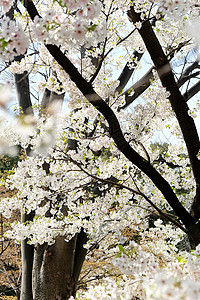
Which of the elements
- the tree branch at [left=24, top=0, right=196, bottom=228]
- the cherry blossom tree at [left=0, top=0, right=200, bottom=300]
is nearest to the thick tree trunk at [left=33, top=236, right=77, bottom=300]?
the cherry blossom tree at [left=0, top=0, right=200, bottom=300]

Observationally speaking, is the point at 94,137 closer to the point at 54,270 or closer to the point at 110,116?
the point at 110,116

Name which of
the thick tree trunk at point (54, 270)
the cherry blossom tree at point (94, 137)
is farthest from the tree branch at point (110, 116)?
the thick tree trunk at point (54, 270)

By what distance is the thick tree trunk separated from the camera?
13.8 feet

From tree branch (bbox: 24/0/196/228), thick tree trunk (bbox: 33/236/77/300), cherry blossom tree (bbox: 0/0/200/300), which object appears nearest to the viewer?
tree branch (bbox: 24/0/196/228)

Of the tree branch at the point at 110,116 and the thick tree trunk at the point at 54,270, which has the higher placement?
the tree branch at the point at 110,116

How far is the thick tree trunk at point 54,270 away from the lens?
4199 mm

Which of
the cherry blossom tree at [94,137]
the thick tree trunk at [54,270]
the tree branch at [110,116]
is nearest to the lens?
the tree branch at [110,116]

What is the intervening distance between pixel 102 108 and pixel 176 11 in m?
0.96

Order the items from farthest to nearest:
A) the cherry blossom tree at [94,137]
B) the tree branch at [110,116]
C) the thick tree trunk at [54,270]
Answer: the thick tree trunk at [54,270] → the cherry blossom tree at [94,137] → the tree branch at [110,116]

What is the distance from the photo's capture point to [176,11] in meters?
1.70

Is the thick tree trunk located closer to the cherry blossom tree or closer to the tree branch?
the cherry blossom tree

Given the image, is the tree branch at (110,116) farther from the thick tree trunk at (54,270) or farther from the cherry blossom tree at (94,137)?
the thick tree trunk at (54,270)

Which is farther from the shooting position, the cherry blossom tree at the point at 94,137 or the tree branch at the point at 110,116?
the cherry blossom tree at the point at 94,137

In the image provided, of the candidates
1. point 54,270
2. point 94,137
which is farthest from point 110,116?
point 54,270
